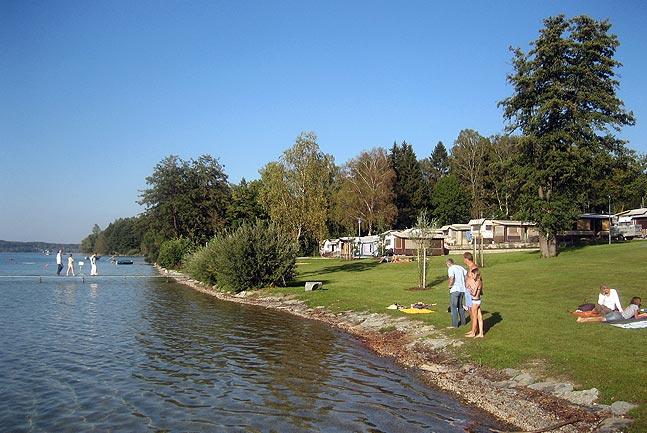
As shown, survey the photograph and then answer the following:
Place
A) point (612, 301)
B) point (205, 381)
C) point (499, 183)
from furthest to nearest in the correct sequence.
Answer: point (499, 183) → point (612, 301) → point (205, 381)

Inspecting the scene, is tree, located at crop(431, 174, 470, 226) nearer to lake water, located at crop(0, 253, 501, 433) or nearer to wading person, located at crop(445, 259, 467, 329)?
lake water, located at crop(0, 253, 501, 433)

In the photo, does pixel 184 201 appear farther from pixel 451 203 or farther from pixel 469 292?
pixel 469 292

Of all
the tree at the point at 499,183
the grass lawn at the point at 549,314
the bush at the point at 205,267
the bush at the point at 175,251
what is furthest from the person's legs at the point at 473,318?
the tree at the point at 499,183

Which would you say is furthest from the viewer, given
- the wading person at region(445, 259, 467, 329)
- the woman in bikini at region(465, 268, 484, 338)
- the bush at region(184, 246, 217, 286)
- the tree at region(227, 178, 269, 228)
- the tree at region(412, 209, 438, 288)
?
the tree at region(227, 178, 269, 228)

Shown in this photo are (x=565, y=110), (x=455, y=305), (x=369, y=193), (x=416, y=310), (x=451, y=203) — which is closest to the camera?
(x=455, y=305)

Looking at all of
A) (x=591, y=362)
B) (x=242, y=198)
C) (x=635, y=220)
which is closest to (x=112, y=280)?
(x=242, y=198)

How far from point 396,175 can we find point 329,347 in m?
78.8

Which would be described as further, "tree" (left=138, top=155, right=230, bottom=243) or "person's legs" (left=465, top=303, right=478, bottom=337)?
"tree" (left=138, top=155, right=230, bottom=243)

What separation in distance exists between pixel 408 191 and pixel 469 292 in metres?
80.7

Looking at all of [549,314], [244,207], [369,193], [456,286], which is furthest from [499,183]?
[456,286]

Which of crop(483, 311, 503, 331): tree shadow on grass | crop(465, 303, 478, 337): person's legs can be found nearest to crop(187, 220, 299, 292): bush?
crop(483, 311, 503, 331): tree shadow on grass

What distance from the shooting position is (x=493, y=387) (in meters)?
11.4

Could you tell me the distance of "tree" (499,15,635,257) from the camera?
41469 millimetres

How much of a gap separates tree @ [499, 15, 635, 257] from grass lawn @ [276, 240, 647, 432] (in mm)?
6384
